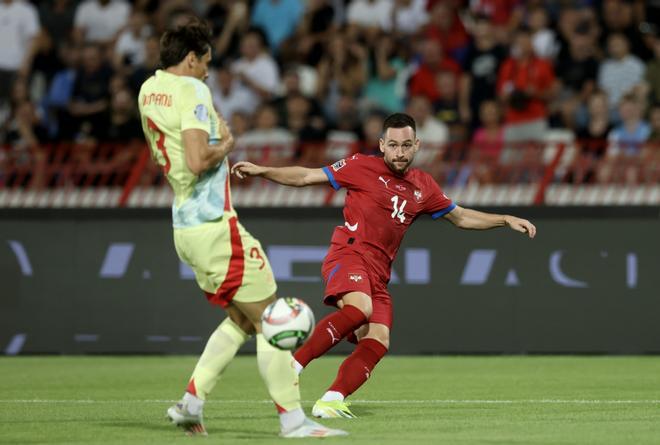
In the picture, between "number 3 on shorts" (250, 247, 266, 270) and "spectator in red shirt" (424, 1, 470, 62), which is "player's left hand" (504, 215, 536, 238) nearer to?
"number 3 on shorts" (250, 247, 266, 270)

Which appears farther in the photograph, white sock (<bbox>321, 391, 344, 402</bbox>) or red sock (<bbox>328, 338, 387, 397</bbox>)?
red sock (<bbox>328, 338, 387, 397</bbox>)

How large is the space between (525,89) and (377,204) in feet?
23.7

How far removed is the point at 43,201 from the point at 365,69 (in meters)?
4.53

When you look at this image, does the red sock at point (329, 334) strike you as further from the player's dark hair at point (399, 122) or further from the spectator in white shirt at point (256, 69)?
the spectator in white shirt at point (256, 69)

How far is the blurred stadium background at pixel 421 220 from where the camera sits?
45.0ft

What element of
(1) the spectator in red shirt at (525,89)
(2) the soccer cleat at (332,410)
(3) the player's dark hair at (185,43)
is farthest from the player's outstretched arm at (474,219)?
(1) the spectator in red shirt at (525,89)

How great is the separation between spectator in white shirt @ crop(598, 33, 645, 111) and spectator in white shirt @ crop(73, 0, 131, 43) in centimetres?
692

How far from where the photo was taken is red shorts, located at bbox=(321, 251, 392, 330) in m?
8.58

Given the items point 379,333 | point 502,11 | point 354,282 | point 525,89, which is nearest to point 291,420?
point 354,282

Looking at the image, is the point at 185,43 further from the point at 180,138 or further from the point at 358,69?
the point at 358,69

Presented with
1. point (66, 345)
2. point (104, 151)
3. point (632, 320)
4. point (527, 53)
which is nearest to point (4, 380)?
point (66, 345)

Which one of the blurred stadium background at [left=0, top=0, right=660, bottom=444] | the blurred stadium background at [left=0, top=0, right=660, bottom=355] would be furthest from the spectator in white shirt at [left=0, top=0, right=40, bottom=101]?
the blurred stadium background at [left=0, top=0, right=660, bottom=355]

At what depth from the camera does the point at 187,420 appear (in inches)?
283

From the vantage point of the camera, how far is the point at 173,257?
14.4m
